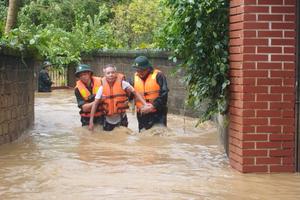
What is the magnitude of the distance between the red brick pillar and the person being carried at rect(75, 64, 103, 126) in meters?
5.01

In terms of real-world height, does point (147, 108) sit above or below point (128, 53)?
below

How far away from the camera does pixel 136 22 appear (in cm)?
2669

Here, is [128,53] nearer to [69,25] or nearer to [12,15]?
[12,15]

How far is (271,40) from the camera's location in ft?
23.0

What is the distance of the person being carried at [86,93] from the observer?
38.6ft

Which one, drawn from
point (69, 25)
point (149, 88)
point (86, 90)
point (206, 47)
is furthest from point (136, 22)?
point (206, 47)

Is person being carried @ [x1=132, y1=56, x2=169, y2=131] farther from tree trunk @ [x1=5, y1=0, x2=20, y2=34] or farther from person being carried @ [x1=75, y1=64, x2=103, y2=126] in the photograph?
tree trunk @ [x1=5, y1=0, x2=20, y2=34]

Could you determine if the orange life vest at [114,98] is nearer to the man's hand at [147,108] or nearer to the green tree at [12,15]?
the man's hand at [147,108]

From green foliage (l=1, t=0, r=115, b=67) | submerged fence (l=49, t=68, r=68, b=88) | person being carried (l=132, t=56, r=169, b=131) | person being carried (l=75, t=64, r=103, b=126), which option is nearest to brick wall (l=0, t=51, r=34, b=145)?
person being carried (l=75, t=64, r=103, b=126)

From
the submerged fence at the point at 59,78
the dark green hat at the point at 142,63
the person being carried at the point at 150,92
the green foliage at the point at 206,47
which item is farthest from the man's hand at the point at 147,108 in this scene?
the submerged fence at the point at 59,78

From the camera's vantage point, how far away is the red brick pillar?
6992 mm

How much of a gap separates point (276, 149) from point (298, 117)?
0.43m

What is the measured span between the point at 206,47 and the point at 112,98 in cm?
404

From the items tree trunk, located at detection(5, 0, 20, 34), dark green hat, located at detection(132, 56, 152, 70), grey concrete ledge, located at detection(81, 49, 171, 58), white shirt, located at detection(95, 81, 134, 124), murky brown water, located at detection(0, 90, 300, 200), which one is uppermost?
tree trunk, located at detection(5, 0, 20, 34)
